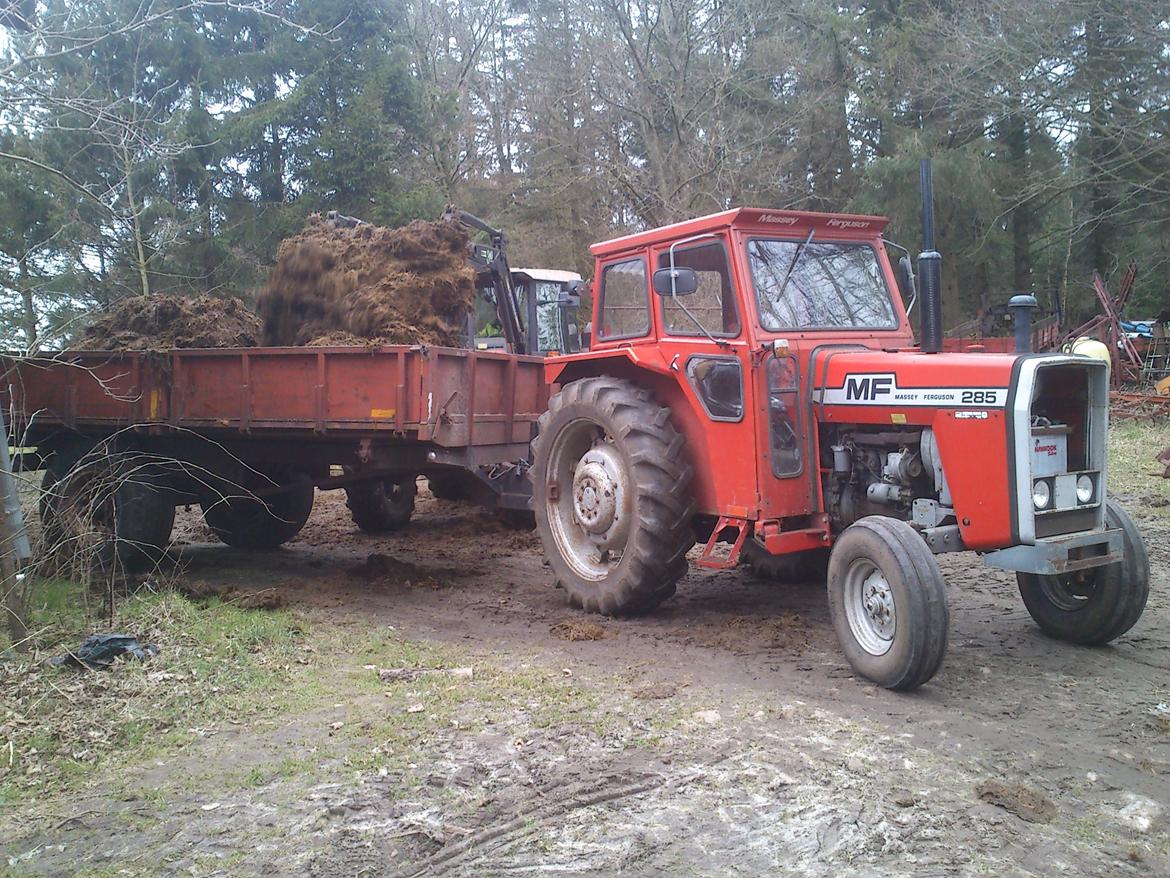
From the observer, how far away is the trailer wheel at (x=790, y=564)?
6.96m

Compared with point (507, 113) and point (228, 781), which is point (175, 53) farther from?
point (228, 781)

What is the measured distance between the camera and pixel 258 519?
9695 millimetres

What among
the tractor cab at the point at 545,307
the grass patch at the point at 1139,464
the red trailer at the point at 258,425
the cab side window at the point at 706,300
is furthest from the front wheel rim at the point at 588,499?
the grass patch at the point at 1139,464

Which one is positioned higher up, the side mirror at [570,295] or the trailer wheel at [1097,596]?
the side mirror at [570,295]

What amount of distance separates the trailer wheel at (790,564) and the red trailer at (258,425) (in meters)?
1.97

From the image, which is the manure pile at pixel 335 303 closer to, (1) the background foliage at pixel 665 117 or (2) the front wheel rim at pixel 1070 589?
(2) the front wheel rim at pixel 1070 589

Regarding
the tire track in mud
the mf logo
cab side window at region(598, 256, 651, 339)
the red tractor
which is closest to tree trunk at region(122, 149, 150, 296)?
cab side window at region(598, 256, 651, 339)

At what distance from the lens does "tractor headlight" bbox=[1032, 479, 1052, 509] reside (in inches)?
196

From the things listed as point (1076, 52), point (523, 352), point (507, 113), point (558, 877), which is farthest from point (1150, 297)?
point (558, 877)

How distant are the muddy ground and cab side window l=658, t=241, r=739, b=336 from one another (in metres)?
1.82

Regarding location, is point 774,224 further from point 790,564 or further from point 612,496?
point 790,564

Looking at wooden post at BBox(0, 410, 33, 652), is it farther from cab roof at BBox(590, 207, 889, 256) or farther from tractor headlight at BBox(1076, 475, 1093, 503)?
tractor headlight at BBox(1076, 475, 1093, 503)

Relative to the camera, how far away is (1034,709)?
4641 millimetres

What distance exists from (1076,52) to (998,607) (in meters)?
14.8
